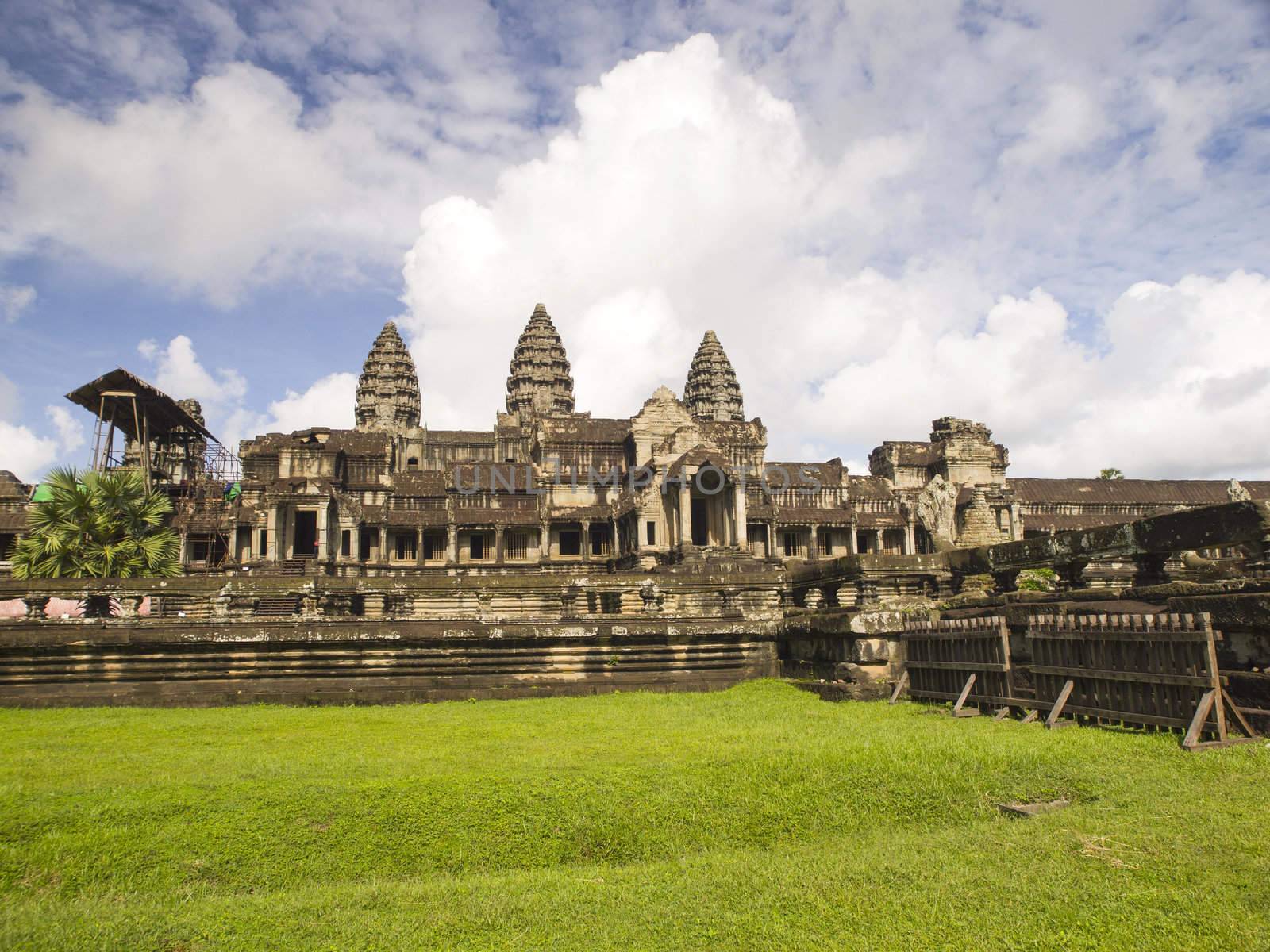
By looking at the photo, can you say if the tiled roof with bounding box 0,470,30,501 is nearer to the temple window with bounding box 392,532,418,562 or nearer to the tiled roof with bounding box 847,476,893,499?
the temple window with bounding box 392,532,418,562

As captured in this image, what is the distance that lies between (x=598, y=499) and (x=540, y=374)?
26.5m

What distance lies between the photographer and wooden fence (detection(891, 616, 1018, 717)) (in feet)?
27.5

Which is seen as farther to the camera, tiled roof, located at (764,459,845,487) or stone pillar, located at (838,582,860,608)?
tiled roof, located at (764,459,845,487)

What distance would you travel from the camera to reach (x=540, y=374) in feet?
217

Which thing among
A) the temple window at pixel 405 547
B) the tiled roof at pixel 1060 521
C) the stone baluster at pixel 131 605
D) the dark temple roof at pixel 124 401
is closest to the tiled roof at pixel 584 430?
the temple window at pixel 405 547

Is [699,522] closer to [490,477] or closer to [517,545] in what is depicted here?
[517,545]

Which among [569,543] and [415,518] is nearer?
[415,518]

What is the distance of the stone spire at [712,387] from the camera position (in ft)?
230

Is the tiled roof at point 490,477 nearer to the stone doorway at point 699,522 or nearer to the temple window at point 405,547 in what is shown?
the temple window at point 405,547

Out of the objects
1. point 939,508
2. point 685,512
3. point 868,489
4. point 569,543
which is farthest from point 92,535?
point 868,489

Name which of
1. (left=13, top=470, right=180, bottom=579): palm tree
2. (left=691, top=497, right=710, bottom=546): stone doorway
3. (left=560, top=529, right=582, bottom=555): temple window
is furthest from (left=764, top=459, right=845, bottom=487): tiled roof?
(left=13, top=470, right=180, bottom=579): palm tree

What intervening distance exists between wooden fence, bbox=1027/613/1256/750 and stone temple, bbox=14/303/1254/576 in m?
25.0

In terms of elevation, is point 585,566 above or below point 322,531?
below

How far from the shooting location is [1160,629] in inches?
268
